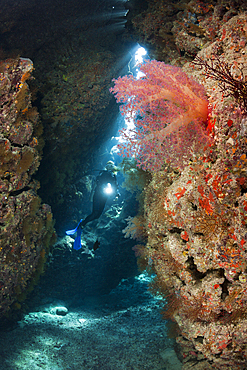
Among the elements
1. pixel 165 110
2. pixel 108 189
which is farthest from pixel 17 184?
pixel 165 110

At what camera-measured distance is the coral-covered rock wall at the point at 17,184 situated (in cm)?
419

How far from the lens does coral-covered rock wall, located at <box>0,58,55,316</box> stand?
13.7 ft

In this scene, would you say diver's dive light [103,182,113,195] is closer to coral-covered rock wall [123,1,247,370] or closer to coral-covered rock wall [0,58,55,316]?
coral-covered rock wall [0,58,55,316]

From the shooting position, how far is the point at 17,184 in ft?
14.6

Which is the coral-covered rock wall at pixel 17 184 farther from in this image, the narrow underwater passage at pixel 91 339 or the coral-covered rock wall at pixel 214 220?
the coral-covered rock wall at pixel 214 220

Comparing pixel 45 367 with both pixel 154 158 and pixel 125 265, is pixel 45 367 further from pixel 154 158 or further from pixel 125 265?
pixel 125 265

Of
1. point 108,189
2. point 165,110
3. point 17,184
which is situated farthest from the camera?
point 108,189

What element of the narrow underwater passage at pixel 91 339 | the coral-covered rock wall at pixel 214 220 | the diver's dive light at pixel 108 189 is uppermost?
the diver's dive light at pixel 108 189

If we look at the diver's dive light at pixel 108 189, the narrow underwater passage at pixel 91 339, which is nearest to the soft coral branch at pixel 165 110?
the narrow underwater passage at pixel 91 339

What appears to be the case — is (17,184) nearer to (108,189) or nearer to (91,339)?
(108,189)

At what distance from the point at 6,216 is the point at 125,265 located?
15.7ft

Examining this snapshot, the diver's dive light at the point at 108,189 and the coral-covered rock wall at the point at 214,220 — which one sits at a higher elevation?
the diver's dive light at the point at 108,189

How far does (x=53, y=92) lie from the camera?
5465 millimetres

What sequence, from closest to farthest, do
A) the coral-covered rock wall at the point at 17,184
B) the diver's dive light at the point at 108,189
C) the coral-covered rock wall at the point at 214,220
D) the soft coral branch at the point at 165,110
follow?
the coral-covered rock wall at the point at 214,220
the soft coral branch at the point at 165,110
the coral-covered rock wall at the point at 17,184
the diver's dive light at the point at 108,189
